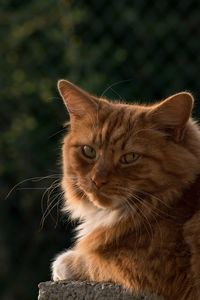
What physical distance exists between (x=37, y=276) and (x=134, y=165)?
2592 mm

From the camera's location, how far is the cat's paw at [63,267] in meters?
3.11

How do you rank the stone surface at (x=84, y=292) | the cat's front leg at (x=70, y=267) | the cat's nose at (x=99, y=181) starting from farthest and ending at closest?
the cat's front leg at (x=70, y=267), the cat's nose at (x=99, y=181), the stone surface at (x=84, y=292)

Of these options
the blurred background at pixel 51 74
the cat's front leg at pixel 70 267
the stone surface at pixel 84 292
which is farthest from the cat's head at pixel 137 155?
the blurred background at pixel 51 74

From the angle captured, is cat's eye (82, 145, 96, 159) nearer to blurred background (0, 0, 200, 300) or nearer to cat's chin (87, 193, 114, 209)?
cat's chin (87, 193, 114, 209)

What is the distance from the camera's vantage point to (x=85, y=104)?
10.6 ft

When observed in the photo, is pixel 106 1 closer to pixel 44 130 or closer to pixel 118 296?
pixel 44 130

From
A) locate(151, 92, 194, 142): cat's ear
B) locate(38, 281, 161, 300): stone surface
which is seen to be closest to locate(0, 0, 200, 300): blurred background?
locate(151, 92, 194, 142): cat's ear

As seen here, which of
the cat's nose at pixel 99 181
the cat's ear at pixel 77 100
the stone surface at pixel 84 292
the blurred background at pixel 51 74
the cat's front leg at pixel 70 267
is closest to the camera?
the stone surface at pixel 84 292

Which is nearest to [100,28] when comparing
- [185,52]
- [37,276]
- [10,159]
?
[185,52]

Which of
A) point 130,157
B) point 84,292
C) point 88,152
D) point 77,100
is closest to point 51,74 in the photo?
point 77,100

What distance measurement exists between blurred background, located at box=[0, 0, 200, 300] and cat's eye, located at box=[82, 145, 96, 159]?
201 centimetres

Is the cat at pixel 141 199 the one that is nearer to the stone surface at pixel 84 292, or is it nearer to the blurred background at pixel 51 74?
the stone surface at pixel 84 292

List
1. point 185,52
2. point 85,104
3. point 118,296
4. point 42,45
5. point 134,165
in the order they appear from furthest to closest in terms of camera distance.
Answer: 1. point 42,45
2. point 185,52
3. point 85,104
4. point 134,165
5. point 118,296

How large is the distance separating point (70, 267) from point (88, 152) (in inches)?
14.2
